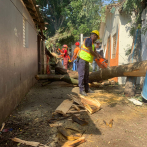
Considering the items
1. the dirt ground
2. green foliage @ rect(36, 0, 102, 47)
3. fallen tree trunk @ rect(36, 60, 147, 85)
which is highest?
green foliage @ rect(36, 0, 102, 47)

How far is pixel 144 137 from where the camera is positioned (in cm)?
231

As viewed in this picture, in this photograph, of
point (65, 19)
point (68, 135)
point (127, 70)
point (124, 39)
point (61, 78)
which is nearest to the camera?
point (68, 135)

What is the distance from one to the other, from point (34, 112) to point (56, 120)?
2.42 ft

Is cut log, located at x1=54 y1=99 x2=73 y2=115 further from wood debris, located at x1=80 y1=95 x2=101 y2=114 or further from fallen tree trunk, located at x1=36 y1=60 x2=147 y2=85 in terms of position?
fallen tree trunk, located at x1=36 y1=60 x2=147 y2=85

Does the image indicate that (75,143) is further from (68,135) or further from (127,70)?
(127,70)

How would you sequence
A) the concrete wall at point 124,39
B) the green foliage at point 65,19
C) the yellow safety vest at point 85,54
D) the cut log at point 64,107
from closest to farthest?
1. the cut log at point 64,107
2. the yellow safety vest at point 85,54
3. the concrete wall at point 124,39
4. the green foliage at point 65,19

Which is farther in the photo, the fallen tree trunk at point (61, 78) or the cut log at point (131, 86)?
the fallen tree trunk at point (61, 78)

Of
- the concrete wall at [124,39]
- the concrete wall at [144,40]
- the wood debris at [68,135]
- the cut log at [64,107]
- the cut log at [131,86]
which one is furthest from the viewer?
the concrete wall at [124,39]

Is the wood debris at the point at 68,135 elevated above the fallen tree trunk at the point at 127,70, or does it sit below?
below

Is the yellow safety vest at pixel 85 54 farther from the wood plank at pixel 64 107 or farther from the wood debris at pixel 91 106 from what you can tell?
the wood plank at pixel 64 107

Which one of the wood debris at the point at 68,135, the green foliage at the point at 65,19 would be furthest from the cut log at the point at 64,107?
the green foliage at the point at 65,19

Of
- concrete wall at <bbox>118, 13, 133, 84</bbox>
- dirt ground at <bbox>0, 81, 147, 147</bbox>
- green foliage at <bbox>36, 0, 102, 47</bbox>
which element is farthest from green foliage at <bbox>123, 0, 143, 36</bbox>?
green foliage at <bbox>36, 0, 102, 47</bbox>

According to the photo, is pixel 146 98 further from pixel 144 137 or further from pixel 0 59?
pixel 0 59

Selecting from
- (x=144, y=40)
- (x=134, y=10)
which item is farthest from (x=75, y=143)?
(x=134, y=10)
